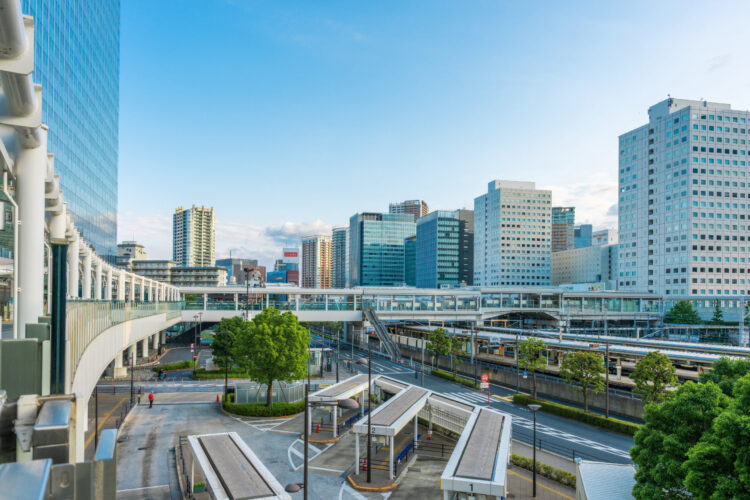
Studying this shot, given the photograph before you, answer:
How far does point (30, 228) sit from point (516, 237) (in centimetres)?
18925

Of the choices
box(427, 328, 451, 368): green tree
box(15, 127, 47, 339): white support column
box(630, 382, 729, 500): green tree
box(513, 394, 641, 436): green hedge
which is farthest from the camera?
box(427, 328, 451, 368): green tree

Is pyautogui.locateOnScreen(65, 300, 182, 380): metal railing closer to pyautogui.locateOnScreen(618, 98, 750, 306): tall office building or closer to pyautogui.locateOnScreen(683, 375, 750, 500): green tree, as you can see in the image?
pyautogui.locateOnScreen(683, 375, 750, 500): green tree

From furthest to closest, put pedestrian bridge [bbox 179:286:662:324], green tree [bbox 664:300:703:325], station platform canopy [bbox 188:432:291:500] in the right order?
green tree [bbox 664:300:703:325] → pedestrian bridge [bbox 179:286:662:324] → station platform canopy [bbox 188:432:291:500]

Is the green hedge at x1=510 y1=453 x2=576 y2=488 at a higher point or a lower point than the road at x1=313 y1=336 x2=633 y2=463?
higher

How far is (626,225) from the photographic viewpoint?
452ft

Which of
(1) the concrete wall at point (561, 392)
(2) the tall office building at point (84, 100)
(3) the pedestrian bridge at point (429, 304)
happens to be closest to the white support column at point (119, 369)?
(3) the pedestrian bridge at point (429, 304)

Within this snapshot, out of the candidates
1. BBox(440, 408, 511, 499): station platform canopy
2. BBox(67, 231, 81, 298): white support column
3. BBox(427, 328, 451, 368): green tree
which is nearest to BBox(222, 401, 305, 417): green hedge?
BBox(67, 231, 81, 298): white support column

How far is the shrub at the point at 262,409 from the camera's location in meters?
39.1

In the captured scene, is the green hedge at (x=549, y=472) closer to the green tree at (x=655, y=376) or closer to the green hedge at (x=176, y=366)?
the green tree at (x=655, y=376)

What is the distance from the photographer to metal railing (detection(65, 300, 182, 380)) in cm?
1270

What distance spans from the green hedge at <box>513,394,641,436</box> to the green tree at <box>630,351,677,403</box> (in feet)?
7.89

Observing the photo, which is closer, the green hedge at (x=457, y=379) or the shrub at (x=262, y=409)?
the shrub at (x=262, y=409)

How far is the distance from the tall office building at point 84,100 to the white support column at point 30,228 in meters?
55.7

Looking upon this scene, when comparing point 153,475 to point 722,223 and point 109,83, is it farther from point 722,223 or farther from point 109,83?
point 722,223
